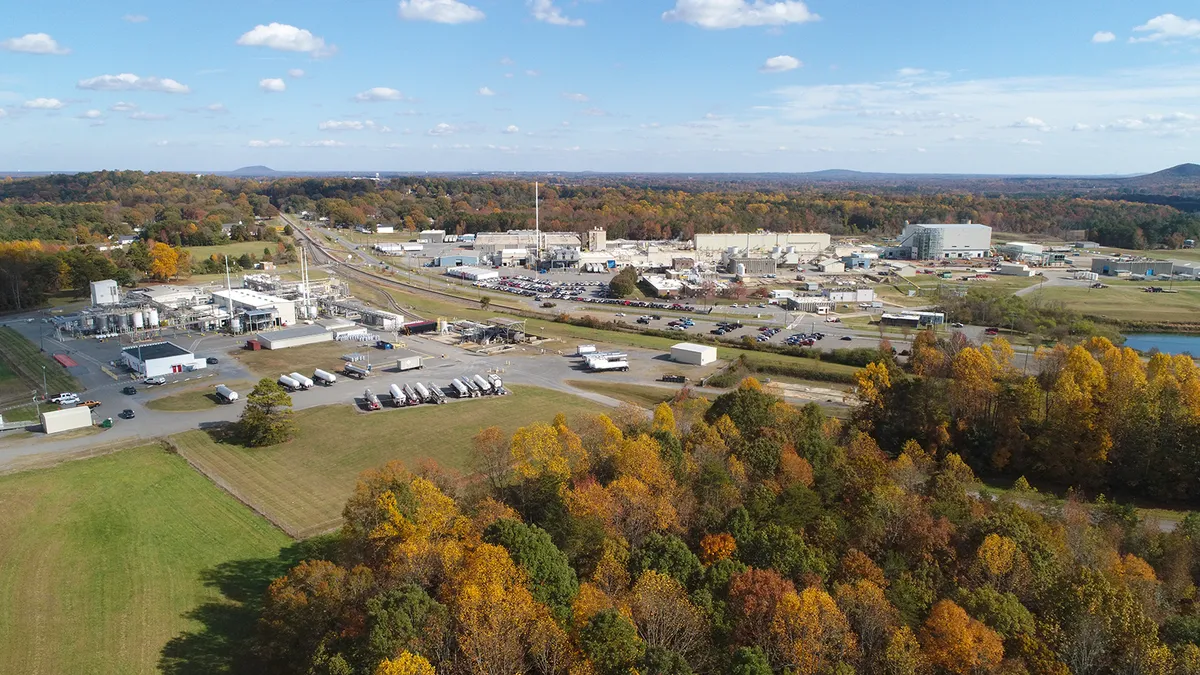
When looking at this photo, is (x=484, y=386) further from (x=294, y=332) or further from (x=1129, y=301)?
(x=1129, y=301)

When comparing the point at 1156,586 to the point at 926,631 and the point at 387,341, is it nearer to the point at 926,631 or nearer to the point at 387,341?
the point at 926,631

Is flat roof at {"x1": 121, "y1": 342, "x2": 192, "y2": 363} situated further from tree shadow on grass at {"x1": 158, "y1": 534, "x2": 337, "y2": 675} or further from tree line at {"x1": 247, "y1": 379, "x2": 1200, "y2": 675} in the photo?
tree line at {"x1": 247, "y1": 379, "x2": 1200, "y2": 675}

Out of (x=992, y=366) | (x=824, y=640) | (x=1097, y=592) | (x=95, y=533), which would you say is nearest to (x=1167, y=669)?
(x=1097, y=592)

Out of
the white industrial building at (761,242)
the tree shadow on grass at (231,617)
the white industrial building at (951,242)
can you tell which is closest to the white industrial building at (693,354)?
the tree shadow on grass at (231,617)

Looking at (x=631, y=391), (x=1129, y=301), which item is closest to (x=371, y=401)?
(x=631, y=391)

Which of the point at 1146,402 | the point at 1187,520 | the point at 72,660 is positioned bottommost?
the point at 72,660

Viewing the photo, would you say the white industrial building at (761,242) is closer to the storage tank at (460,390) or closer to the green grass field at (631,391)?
the green grass field at (631,391)
